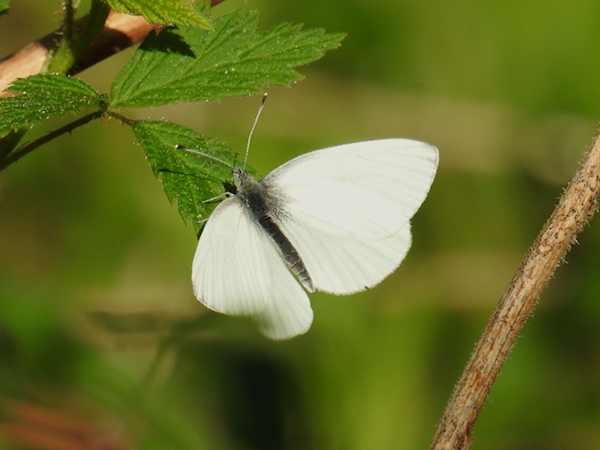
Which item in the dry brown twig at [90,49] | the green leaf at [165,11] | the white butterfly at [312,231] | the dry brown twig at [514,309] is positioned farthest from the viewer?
the white butterfly at [312,231]

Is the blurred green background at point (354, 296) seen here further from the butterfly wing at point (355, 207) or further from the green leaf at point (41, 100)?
the green leaf at point (41, 100)

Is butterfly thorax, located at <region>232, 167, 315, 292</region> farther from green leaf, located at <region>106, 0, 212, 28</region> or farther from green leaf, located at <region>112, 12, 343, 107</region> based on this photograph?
green leaf, located at <region>106, 0, 212, 28</region>

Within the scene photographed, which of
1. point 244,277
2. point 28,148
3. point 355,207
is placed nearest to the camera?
point 28,148

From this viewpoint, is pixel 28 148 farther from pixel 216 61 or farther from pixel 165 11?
pixel 216 61

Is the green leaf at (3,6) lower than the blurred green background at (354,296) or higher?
higher

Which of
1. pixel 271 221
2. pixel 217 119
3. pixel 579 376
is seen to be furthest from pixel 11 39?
pixel 579 376

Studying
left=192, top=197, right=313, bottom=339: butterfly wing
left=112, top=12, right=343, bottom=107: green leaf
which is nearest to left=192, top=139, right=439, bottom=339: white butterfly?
left=192, top=197, right=313, bottom=339: butterfly wing

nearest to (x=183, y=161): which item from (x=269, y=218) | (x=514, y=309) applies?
(x=269, y=218)

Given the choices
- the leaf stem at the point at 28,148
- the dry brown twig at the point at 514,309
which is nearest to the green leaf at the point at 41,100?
the leaf stem at the point at 28,148

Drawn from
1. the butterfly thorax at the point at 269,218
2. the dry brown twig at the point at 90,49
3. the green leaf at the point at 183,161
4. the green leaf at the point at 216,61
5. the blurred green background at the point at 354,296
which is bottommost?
the blurred green background at the point at 354,296
